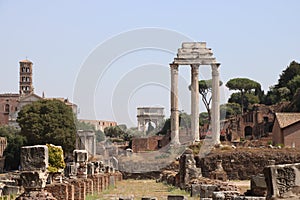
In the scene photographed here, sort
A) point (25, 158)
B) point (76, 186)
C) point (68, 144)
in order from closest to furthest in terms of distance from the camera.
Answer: point (25, 158) → point (76, 186) → point (68, 144)

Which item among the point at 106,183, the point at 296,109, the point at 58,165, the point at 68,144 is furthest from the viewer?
the point at 296,109

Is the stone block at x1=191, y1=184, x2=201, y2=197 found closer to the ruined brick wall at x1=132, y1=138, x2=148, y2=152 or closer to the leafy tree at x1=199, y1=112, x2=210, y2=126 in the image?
the ruined brick wall at x1=132, y1=138, x2=148, y2=152

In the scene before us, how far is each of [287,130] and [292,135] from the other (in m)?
0.62

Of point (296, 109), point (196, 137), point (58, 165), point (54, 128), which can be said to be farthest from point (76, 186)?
point (296, 109)

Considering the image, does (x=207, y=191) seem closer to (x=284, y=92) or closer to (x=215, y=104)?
(x=215, y=104)

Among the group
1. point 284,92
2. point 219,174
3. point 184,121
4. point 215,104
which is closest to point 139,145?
point 215,104

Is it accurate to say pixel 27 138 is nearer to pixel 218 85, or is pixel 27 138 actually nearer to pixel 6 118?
pixel 218 85

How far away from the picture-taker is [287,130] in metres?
48.3

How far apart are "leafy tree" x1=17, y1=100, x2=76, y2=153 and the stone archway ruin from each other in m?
8.03

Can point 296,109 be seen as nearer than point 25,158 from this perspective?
No

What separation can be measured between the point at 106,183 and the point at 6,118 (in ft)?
313

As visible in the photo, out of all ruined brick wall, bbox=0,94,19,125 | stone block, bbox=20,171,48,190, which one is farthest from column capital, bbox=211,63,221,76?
ruined brick wall, bbox=0,94,19,125

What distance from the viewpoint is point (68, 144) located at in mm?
51156

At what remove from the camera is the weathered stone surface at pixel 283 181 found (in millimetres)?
5328
